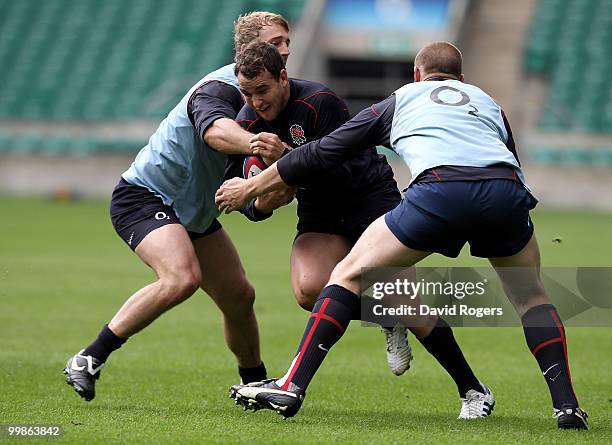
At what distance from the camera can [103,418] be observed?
5.95m

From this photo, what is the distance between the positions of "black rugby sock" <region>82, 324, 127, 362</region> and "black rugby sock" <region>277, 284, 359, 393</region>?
1256 mm

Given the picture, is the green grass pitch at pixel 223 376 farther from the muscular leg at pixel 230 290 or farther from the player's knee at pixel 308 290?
the player's knee at pixel 308 290

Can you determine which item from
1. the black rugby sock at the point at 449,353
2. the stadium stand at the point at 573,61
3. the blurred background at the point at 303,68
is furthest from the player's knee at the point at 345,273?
the stadium stand at the point at 573,61

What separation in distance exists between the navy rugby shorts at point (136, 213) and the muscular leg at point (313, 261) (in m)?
0.75

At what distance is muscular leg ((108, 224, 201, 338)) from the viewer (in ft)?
20.9

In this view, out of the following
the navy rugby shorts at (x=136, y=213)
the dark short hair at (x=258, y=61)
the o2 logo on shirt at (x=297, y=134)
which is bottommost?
the navy rugby shorts at (x=136, y=213)

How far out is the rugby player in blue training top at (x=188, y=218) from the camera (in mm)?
6375

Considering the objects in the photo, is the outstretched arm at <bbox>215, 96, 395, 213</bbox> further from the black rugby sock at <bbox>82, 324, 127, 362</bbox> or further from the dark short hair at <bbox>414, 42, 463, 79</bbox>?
the black rugby sock at <bbox>82, 324, 127, 362</bbox>

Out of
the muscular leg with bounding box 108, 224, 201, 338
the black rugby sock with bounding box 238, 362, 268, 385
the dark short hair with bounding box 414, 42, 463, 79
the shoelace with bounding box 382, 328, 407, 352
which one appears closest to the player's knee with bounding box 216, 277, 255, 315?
the black rugby sock with bounding box 238, 362, 268, 385

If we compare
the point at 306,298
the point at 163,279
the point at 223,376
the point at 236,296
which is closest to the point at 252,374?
the point at 236,296

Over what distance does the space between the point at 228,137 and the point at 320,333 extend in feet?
3.87

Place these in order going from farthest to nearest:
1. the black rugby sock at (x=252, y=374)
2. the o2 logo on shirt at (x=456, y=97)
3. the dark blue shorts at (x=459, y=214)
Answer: the black rugby sock at (x=252, y=374)
the o2 logo on shirt at (x=456, y=97)
the dark blue shorts at (x=459, y=214)

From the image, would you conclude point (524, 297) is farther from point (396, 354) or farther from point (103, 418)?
point (103, 418)

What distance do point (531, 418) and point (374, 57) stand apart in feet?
72.9
